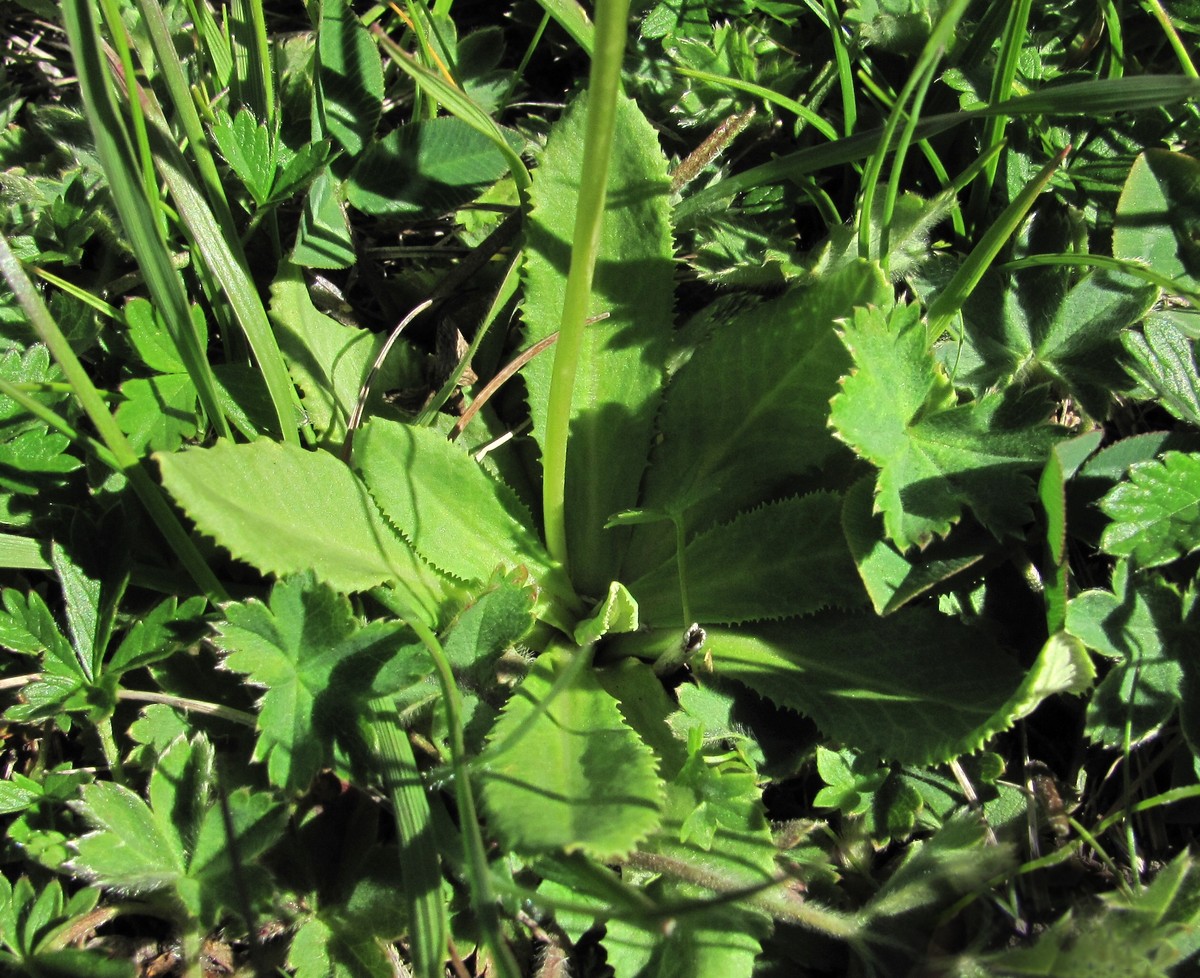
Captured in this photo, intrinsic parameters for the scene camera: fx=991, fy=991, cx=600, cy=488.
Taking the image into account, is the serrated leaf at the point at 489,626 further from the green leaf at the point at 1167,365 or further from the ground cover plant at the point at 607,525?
the green leaf at the point at 1167,365

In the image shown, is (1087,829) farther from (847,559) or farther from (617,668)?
(617,668)

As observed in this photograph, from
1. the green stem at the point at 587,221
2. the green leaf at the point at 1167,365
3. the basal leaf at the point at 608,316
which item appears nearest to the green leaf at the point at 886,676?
the basal leaf at the point at 608,316

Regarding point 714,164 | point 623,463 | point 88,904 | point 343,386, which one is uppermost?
point 714,164

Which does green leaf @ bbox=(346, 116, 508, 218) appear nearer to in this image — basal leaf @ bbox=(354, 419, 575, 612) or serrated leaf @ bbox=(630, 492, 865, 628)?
basal leaf @ bbox=(354, 419, 575, 612)

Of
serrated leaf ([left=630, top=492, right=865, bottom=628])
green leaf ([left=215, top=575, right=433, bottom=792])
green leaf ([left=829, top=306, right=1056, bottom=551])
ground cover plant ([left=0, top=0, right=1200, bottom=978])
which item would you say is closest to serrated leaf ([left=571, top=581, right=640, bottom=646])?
ground cover plant ([left=0, top=0, right=1200, bottom=978])

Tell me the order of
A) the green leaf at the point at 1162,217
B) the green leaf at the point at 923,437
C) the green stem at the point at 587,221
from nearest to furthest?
1. the green stem at the point at 587,221
2. the green leaf at the point at 923,437
3. the green leaf at the point at 1162,217

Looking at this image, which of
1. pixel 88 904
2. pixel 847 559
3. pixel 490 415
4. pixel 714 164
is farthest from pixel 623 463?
pixel 88 904
